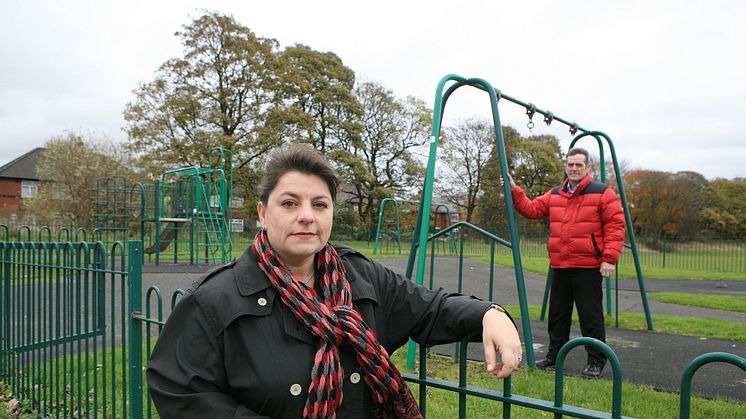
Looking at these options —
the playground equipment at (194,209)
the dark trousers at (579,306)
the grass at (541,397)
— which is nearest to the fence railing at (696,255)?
the playground equipment at (194,209)

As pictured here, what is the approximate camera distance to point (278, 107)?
2761cm

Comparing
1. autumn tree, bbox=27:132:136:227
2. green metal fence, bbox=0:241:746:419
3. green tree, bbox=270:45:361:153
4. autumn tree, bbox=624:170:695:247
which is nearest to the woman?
green metal fence, bbox=0:241:746:419

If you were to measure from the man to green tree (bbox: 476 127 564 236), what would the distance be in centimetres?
2954

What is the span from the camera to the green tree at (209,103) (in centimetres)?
2489

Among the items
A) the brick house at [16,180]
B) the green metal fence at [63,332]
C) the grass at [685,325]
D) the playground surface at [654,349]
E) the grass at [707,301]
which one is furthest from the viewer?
the brick house at [16,180]

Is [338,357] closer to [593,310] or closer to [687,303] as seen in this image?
[593,310]

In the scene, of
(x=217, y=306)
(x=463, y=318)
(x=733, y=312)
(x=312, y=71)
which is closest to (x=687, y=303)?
(x=733, y=312)

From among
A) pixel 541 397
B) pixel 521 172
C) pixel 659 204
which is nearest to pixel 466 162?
pixel 521 172

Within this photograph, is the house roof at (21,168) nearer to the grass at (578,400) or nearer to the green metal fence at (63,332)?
the green metal fence at (63,332)

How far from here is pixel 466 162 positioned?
36438 millimetres

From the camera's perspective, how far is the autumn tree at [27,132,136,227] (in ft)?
72.8

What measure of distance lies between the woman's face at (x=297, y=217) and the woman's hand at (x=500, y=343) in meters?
0.61

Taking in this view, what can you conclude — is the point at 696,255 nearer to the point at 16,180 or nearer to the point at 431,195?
the point at 431,195

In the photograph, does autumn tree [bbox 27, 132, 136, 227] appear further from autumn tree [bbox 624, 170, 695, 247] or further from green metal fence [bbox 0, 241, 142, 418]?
autumn tree [bbox 624, 170, 695, 247]
